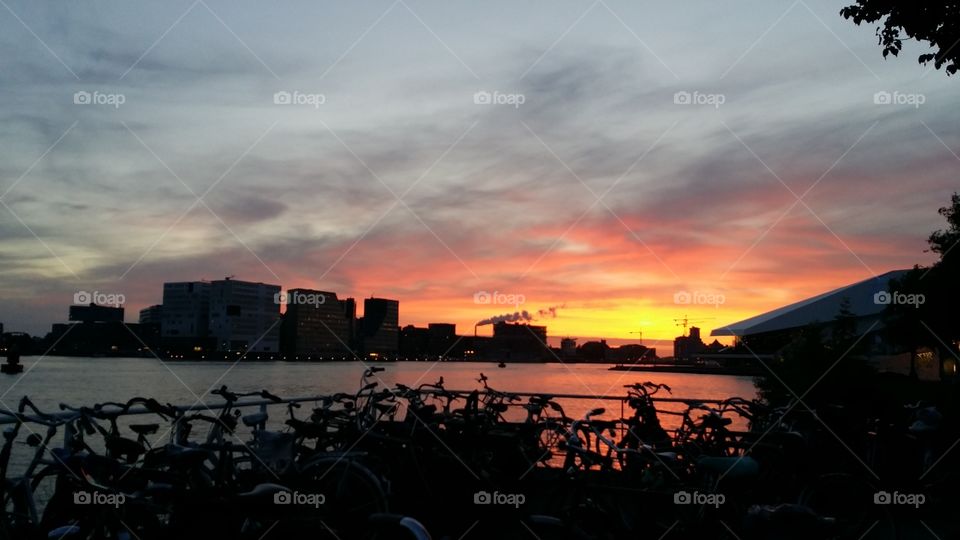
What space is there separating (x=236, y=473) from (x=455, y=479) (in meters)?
1.34

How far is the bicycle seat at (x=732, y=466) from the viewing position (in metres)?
3.01

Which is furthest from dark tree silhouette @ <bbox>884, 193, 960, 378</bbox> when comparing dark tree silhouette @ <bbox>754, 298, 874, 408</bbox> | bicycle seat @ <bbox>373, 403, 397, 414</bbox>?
bicycle seat @ <bbox>373, 403, 397, 414</bbox>

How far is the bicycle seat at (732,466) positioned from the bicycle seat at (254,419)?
2539 mm

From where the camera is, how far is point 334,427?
4.91m

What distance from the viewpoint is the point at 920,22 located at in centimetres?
493

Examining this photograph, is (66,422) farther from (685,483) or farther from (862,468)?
(862,468)

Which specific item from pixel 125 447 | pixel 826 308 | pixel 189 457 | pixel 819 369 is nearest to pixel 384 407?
pixel 125 447

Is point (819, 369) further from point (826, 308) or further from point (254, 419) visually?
point (826, 308)

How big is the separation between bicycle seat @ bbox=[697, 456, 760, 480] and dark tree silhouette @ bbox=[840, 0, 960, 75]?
3.51m

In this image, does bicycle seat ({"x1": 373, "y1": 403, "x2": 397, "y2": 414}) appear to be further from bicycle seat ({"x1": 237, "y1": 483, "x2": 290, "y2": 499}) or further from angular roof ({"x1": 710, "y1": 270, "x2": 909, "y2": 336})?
angular roof ({"x1": 710, "y1": 270, "x2": 909, "y2": 336})

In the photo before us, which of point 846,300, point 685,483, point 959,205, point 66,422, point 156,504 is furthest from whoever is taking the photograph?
point 846,300

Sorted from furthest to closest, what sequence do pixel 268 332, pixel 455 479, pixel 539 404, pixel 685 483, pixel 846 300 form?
pixel 268 332 → pixel 846 300 → pixel 539 404 → pixel 455 479 → pixel 685 483

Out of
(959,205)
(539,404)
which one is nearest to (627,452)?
(539,404)

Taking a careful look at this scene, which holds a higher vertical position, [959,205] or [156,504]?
[959,205]
